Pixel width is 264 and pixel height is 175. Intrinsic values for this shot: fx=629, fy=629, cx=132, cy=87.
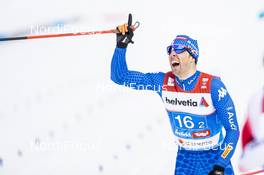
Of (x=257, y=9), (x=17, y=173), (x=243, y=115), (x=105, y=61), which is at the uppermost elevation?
(x=257, y=9)

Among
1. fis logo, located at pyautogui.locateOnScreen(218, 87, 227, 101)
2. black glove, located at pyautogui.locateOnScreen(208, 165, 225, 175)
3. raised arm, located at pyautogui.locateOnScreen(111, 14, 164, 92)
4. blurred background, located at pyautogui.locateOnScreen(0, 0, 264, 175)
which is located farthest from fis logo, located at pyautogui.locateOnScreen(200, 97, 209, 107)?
blurred background, located at pyautogui.locateOnScreen(0, 0, 264, 175)

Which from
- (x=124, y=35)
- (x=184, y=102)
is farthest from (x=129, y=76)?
(x=184, y=102)

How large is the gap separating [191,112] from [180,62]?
0.94 ft

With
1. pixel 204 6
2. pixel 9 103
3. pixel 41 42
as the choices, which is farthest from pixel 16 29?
pixel 204 6

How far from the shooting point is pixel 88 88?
4137 millimetres

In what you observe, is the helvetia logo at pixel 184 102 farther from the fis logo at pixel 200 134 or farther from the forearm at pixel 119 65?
the forearm at pixel 119 65

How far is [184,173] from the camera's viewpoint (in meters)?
3.42

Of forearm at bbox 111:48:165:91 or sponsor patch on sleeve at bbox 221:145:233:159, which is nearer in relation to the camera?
sponsor patch on sleeve at bbox 221:145:233:159

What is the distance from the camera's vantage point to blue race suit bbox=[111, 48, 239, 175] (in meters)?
3.36

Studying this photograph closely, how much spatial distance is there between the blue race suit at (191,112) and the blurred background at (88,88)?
2.06 feet

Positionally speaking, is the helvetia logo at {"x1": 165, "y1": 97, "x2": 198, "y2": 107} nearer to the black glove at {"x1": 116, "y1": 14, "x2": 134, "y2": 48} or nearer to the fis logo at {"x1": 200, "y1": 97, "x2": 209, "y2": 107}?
the fis logo at {"x1": 200, "y1": 97, "x2": 209, "y2": 107}

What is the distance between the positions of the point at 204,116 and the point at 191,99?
0.38 ft

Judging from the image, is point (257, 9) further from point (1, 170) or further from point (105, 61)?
point (1, 170)

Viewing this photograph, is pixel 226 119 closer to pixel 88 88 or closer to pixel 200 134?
pixel 200 134
